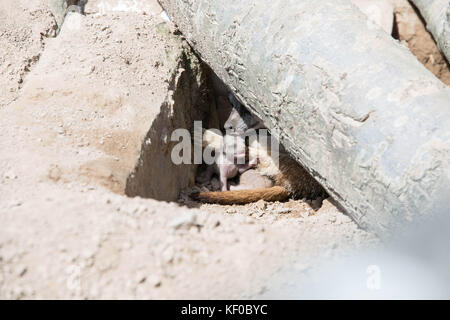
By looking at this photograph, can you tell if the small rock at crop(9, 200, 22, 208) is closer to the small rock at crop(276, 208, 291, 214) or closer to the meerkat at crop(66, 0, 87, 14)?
the small rock at crop(276, 208, 291, 214)

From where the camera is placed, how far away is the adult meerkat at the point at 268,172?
9.93 ft

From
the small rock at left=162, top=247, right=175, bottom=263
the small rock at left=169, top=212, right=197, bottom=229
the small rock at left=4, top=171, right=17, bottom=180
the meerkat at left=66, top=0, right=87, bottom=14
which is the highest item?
the small rock at left=169, top=212, right=197, bottom=229

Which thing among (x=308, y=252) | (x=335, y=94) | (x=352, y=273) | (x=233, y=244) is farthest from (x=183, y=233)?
(x=335, y=94)

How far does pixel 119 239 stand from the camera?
4.81ft

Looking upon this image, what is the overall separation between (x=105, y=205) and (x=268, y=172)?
6.16 feet

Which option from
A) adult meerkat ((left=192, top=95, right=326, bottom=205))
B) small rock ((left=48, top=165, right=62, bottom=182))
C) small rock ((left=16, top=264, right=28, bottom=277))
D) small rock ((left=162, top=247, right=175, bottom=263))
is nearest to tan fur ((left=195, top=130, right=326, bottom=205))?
adult meerkat ((left=192, top=95, right=326, bottom=205))

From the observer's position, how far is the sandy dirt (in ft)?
4.54

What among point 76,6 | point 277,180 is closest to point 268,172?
point 277,180

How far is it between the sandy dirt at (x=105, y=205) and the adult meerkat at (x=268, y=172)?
9 centimetres

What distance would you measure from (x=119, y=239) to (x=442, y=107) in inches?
51.4

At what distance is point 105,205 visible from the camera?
63.7 inches

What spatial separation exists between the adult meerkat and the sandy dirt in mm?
86

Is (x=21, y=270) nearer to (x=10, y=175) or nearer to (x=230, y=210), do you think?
(x=10, y=175)
